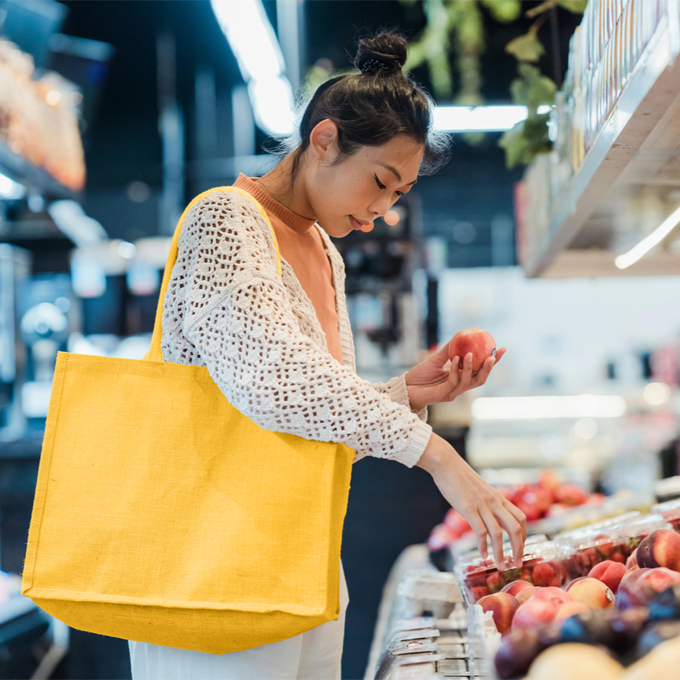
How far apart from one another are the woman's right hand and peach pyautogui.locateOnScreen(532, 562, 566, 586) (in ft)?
0.93

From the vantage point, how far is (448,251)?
7359mm

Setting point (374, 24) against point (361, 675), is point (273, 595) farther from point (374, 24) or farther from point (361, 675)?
point (374, 24)

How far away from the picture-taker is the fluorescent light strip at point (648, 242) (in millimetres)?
1581

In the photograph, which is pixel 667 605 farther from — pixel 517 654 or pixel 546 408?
pixel 546 408

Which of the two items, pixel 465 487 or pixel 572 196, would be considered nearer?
pixel 465 487

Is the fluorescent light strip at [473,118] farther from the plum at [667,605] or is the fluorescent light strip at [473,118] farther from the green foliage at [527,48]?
the plum at [667,605]

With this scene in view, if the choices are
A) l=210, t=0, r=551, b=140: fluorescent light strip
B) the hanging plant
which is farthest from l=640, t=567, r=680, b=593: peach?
l=210, t=0, r=551, b=140: fluorescent light strip

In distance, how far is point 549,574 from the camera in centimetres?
121

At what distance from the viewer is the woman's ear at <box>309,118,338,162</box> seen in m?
1.14

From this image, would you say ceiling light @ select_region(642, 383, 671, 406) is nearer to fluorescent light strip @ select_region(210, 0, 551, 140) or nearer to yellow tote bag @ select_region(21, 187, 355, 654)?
fluorescent light strip @ select_region(210, 0, 551, 140)

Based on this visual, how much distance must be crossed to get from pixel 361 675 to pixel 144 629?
262 centimetres

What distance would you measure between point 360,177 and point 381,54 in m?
0.22

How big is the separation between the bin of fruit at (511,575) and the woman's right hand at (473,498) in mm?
205

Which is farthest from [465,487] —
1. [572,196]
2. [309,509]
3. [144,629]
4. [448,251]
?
[448,251]
